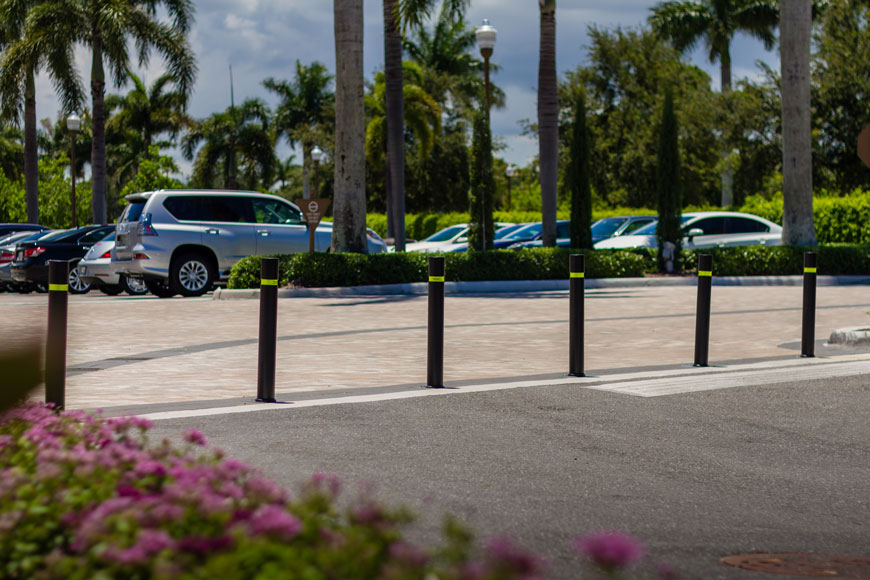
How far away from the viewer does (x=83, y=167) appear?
234ft

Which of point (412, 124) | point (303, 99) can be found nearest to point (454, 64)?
point (303, 99)

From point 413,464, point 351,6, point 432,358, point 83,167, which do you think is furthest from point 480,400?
point 83,167

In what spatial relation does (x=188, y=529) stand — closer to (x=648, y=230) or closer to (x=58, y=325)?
(x=58, y=325)

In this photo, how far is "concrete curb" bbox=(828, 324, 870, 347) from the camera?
1116 centimetres

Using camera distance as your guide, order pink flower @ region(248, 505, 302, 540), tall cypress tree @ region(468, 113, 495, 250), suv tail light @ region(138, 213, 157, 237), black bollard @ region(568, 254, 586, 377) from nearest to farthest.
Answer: pink flower @ region(248, 505, 302, 540) → black bollard @ region(568, 254, 586, 377) → suv tail light @ region(138, 213, 157, 237) → tall cypress tree @ region(468, 113, 495, 250)

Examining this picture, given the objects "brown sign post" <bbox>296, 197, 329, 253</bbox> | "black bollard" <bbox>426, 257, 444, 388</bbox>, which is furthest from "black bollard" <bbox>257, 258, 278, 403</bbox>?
"brown sign post" <bbox>296, 197, 329, 253</bbox>

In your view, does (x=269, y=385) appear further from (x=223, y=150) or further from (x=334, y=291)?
(x=223, y=150)

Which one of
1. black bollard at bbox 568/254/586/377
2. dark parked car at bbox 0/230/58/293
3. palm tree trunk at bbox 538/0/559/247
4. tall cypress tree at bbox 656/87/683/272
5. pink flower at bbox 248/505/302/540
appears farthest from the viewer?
palm tree trunk at bbox 538/0/559/247

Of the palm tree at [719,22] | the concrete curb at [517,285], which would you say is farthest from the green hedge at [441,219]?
the concrete curb at [517,285]

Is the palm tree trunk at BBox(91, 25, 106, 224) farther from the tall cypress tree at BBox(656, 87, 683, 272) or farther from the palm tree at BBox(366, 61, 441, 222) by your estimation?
the tall cypress tree at BBox(656, 87, 683, 272)

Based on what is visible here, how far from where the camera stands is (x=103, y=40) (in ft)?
109

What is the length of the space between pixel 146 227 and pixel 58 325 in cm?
1269

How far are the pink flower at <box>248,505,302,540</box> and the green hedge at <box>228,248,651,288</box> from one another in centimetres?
1608

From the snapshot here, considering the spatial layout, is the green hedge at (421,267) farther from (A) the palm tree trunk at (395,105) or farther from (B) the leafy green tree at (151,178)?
(B) the leafy green tree at (151,178)
